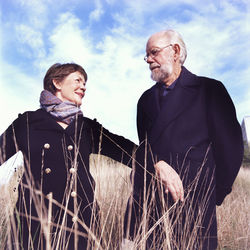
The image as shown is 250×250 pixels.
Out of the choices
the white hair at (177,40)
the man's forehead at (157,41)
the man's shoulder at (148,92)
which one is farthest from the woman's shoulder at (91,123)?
the white hair at (177,40)

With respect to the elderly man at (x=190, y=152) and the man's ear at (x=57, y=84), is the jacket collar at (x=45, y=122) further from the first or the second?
the elderly man at (x=190, y=152)

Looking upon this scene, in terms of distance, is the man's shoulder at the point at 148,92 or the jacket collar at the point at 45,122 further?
the man's shoulder at the point at 148,92

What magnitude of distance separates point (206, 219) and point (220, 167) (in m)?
0.36

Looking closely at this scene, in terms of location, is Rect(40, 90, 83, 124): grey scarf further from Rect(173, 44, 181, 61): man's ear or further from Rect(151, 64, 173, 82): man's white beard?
Rect(173, 44, 181, 61): man's ear

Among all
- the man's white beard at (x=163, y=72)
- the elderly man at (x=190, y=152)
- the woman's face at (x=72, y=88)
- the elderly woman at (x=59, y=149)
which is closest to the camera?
the elderly woman at (x=59, y=149)

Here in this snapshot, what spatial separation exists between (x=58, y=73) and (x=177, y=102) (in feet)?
2.86

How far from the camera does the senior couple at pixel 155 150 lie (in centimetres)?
204

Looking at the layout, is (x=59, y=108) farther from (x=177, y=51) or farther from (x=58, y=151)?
(x=177, y=51)

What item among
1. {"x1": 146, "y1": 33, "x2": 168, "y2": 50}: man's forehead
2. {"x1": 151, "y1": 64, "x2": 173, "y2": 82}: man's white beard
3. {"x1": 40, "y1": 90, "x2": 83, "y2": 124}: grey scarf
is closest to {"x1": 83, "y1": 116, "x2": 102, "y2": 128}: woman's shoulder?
{"x1": 40, "y1": 90, "x2": 83, "y2": 124}: grey scarf

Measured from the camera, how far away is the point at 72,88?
2.30 m

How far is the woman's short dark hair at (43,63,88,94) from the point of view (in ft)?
7.75

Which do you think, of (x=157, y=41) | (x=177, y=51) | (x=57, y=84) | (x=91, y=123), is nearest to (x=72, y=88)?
(x=57, y=84)

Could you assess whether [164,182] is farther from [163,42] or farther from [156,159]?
[163,42]

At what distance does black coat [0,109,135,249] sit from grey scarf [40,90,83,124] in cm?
4
